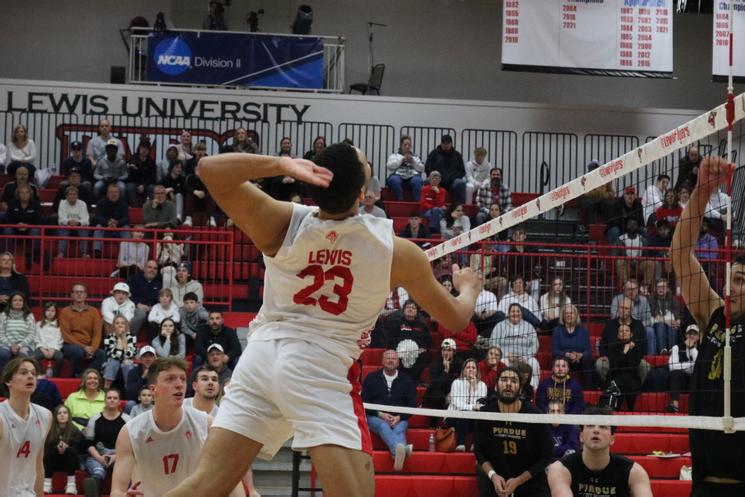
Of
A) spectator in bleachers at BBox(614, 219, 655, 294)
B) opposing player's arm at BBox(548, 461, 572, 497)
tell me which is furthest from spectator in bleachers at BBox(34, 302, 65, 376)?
opposing player's arm at BBox(548, 461, 572, 497)

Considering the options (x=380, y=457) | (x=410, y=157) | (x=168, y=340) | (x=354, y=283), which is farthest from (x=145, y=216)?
(x=354, y=283)

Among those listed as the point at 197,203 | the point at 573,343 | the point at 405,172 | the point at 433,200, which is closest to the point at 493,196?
the point at 433,200

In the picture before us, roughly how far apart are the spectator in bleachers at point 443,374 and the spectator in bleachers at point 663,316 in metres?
2.69

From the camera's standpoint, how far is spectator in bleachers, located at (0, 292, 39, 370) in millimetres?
14289

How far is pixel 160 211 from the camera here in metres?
17.9

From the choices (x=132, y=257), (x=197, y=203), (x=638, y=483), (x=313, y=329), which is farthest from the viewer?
(x=197, y=203)

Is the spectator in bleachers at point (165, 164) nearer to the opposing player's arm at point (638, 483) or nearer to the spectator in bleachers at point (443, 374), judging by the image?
the spectator in bleachers at point (443, 374)

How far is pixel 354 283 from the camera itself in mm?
4426

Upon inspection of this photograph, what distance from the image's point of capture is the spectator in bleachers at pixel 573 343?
13469mm

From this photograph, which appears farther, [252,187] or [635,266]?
[635,266]

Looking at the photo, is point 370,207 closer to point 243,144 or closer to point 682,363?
point 243,144

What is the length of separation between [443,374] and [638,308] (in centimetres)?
312

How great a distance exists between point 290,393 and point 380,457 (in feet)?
28.3

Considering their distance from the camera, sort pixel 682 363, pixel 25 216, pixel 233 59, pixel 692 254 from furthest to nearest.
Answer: pixel 233 59 < pixel 25 216 < pixel 682 363 < pixel 692 254
